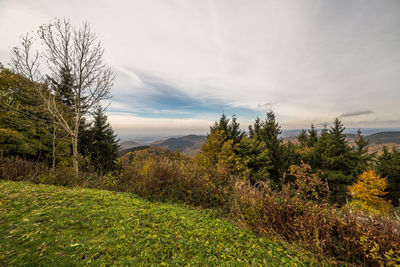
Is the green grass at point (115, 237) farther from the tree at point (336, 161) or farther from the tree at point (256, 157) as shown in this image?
the tree at point (336, 161)

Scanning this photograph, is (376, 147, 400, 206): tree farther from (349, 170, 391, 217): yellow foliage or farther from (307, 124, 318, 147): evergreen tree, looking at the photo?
(307, 124, 318, 147): evergreen tree

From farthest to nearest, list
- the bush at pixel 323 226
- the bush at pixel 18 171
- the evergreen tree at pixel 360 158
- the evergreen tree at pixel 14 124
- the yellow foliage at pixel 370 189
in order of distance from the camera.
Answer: the evergreen tree at pixel 360 158, the yellow foliage at pixel 370 189, the evergreen tree at pixel 14 124, the bush at pixel 18 171, the bush at pixel 323 226

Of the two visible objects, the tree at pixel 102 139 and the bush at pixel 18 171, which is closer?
the bush at pixel 18 171

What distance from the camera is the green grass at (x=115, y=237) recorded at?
2127 millimetres

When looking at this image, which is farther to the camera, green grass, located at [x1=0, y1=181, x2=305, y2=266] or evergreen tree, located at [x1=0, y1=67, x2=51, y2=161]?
evergreen tree, located at [x1=0, y1=67, x2=51, y2=161]

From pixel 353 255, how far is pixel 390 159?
36.5 m

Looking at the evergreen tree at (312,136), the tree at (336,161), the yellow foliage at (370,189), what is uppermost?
the evergreen tree at (312,136)

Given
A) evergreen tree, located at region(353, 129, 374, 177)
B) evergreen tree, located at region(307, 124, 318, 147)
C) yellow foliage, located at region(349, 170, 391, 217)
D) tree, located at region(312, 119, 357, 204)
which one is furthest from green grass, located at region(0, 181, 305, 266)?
evergreen tree, located at region(307, 124, 318, 147)

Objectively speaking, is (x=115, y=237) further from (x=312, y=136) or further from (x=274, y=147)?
(x=312, y=136)

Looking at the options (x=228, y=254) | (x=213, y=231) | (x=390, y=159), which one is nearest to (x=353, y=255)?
(x=228, y=254)

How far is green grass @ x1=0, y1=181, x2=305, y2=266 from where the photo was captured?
213 centimetres

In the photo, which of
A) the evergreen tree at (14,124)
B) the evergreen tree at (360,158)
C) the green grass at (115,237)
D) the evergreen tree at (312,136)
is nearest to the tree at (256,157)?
the evergreen tree at (360,158)

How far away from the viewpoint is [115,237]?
2564 mm

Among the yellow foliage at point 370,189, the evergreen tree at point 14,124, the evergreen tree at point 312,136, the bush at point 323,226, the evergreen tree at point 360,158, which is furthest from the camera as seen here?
the evergreen tree at point 312,136
